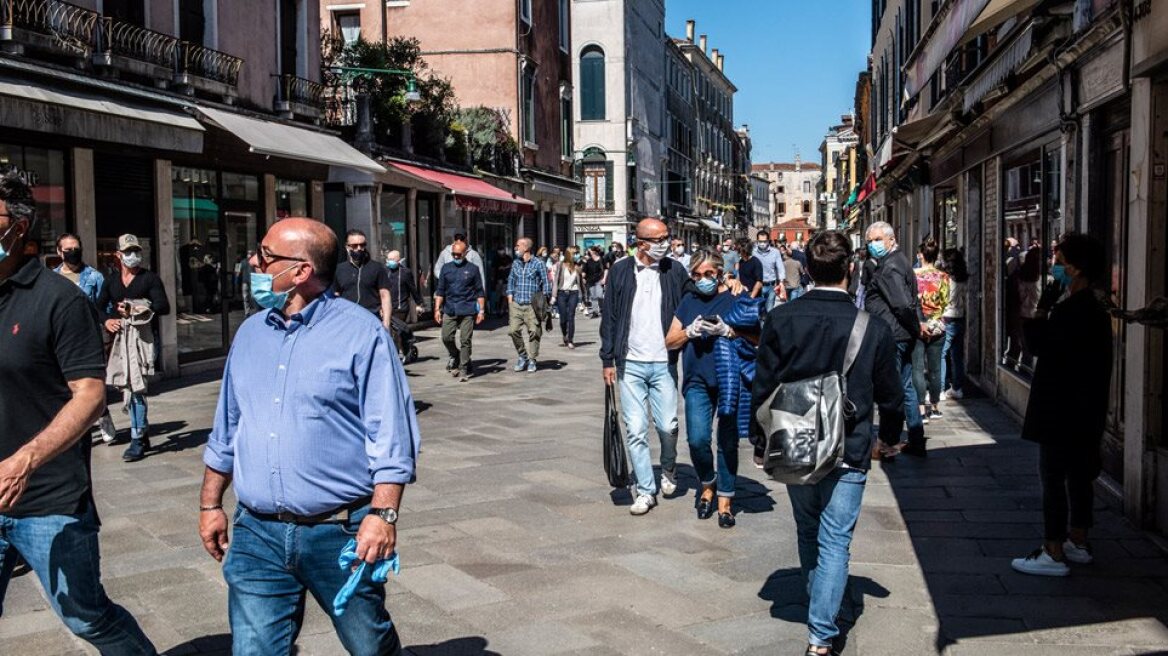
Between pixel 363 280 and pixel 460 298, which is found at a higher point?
pixel 363 280

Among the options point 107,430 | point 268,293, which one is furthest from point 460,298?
point 268,293

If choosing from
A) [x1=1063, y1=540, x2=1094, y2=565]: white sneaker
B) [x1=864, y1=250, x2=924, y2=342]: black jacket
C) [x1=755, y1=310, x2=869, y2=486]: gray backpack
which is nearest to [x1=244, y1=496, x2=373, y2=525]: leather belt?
[x1=755, y1=310, x2=869, y2=486]: gray backpack

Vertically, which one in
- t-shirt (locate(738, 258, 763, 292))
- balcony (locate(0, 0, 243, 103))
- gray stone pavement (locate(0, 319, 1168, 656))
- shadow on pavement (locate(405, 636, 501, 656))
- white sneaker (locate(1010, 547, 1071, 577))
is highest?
balcony (locate(0, 0, 243, 103))

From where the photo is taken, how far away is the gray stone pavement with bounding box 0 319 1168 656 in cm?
468

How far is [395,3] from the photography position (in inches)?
1164

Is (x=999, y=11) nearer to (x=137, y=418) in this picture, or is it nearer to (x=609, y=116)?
(x=137, y=418)

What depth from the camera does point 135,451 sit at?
869cm

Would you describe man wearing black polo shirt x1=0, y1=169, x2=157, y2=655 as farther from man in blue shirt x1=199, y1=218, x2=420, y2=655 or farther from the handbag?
the handbag

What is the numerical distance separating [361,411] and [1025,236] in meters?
8.93

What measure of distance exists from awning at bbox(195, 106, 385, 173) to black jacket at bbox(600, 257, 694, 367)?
823 cm

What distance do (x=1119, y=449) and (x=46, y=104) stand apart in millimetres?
9522

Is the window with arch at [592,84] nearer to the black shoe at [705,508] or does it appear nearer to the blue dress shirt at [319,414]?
the black shoe at [705,508]

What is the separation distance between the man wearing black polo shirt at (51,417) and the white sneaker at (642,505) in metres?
3.58

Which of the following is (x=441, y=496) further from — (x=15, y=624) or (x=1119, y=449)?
(x=1119, y=449)
